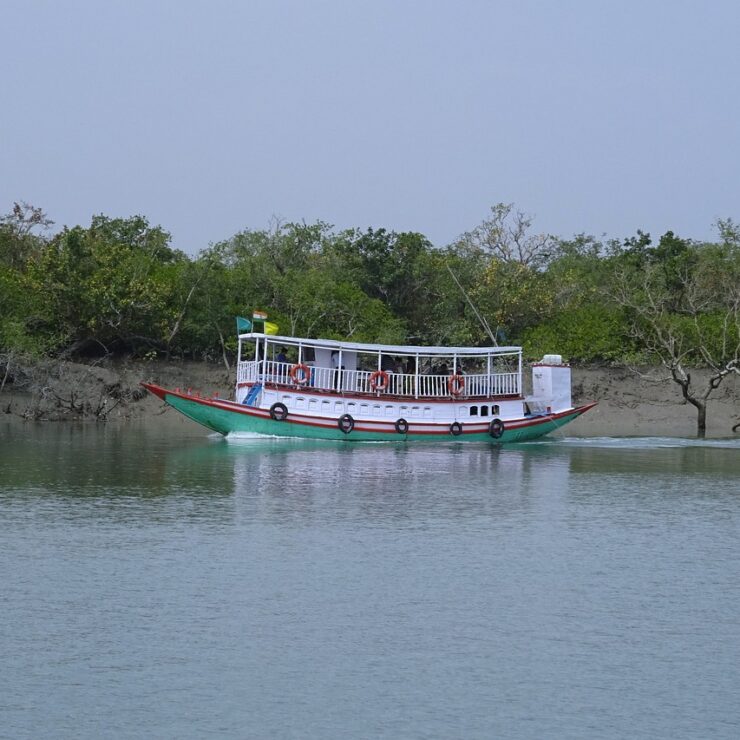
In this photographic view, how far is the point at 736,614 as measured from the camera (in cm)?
1758

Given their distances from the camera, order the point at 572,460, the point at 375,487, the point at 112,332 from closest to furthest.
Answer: the point at 375,487
the point at 572,460
the point at 112,332

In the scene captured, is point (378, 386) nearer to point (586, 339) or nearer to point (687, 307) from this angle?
point (586, 339)

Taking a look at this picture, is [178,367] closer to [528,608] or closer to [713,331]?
[713,331]

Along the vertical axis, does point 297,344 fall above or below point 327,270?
below

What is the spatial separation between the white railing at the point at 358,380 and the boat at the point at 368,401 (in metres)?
0.03

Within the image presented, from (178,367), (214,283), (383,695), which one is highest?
(214,283)

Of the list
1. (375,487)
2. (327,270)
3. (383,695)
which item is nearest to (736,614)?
(383,695)

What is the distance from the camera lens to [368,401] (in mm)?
41406

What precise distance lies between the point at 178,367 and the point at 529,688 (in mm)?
43694

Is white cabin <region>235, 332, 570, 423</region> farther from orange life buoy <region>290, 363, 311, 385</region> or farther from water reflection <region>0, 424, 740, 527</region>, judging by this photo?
water reflection <region>0, 424, 740, 527</region>

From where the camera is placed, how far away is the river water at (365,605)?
43.9 ft

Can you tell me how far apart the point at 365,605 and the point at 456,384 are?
25.4 m

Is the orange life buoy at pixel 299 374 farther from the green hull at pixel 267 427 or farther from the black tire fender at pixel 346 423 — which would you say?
the black tire fender at pixel 346 423

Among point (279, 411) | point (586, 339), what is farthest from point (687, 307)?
point (279, 411)
